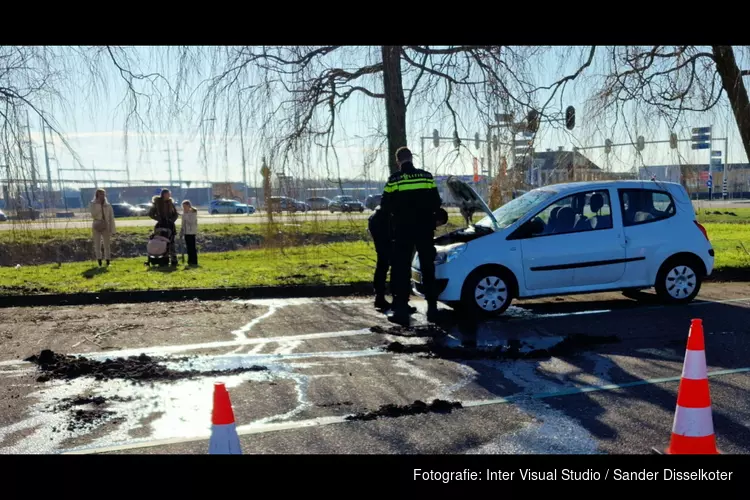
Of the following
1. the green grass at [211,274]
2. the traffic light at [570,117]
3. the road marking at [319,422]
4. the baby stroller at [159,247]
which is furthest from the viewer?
the baby stroller at [159,247]

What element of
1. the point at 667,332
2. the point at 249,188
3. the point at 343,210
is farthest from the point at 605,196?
the point at 249,188

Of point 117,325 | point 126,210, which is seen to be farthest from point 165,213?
point 126,210

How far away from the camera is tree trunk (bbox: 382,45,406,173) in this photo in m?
9.60

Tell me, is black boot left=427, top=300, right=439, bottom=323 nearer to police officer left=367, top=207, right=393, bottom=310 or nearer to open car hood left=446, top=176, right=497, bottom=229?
police officer left=367, top=207, right=393, bottom=310

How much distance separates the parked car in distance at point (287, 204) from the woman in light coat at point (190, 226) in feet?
13.1

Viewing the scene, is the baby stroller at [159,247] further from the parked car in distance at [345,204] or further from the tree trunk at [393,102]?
the tree trunk at [393,102]

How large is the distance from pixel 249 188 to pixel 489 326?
459 centimetres

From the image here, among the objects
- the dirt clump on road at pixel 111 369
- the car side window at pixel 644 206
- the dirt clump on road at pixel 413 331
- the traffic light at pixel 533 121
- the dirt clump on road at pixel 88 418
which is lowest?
the dirt clump on road at pixel 413 331

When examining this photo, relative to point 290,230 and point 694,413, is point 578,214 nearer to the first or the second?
point 694,413

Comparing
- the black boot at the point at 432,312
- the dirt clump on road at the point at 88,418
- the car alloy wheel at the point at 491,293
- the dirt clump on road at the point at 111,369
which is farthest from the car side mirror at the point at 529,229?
the dirt clump on road at the point at 88,418

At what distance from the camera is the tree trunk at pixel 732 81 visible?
30.1 feet

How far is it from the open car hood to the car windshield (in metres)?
0.14
